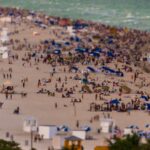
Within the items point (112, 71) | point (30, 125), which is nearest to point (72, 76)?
point (112, 71)

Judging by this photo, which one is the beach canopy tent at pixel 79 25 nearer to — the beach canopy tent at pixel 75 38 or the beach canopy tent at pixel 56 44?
the beach canopy tent at pixel 75 38

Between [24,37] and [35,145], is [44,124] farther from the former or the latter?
[24,37]

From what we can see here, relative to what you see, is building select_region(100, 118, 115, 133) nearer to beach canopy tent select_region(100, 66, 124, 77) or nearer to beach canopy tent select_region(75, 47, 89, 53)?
beach canopy tent select_region(100, 66, 124, 77)

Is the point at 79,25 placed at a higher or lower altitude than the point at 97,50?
higher

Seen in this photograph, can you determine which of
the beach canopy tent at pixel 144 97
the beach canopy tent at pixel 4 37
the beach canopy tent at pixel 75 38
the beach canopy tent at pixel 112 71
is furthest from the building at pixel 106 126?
the beach canopy tent at pixel 75 38

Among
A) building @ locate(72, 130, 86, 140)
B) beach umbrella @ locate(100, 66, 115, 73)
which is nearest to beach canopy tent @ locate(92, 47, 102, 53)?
beach umbrella @ locate(100, 66, 115, 73)

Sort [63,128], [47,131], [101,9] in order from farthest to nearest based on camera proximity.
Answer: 1. [101,9]
2. [63,128]
3. [47,131]

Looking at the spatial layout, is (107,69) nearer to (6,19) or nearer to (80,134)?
(80,134)
